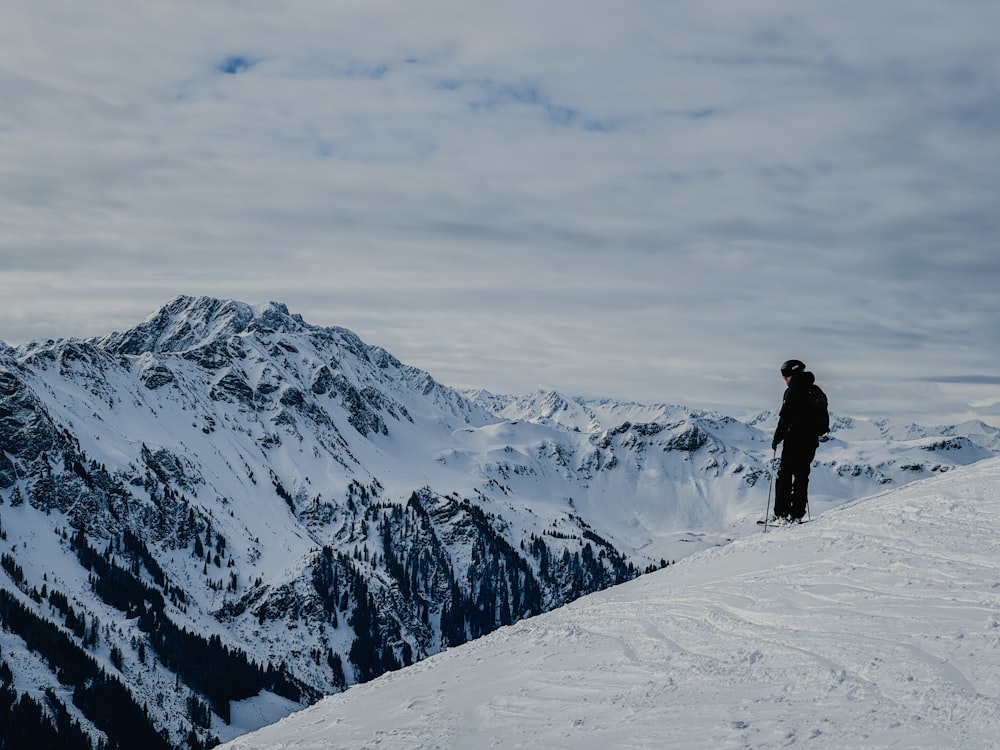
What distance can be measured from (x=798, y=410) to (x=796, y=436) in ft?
2.34

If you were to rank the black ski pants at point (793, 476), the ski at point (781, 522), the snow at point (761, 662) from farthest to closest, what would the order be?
Answer: the black ski pants at point (793, 476), the ski at point (781, 522), the snow at point (761, 662)

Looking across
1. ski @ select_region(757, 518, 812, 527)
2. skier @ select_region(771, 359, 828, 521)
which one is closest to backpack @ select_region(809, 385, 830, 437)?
skier @ select_region(771, 359, 828, 521)

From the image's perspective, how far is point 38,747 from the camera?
162 meters

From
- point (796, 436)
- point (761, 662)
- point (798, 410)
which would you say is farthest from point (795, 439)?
point (761, 662)

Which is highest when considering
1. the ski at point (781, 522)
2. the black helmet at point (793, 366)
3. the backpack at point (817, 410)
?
the black helmet at point (793, 366)

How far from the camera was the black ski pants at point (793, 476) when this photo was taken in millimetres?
19203

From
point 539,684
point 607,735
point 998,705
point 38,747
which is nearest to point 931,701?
point 998,705

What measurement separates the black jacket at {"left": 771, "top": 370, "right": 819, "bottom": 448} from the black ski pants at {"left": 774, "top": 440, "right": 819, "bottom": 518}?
0.67 ft

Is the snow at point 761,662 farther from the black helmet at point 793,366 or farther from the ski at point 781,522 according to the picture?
the black helmet at point 793,366

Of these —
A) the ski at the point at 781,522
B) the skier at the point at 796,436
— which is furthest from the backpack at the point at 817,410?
the ski at the point at 781,522

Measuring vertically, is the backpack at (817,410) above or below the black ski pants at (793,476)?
above

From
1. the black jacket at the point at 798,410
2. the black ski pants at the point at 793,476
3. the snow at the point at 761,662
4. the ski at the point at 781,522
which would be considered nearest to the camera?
the snow at the point at 761,662

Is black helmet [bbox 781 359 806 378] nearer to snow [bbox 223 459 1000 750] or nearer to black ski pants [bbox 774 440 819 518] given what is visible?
black ski pants [bbox 774 440 819 518]

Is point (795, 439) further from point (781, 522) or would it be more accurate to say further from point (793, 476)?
point (781, 522)
